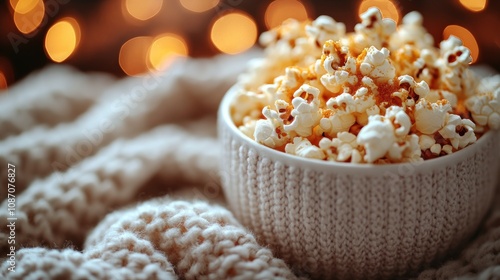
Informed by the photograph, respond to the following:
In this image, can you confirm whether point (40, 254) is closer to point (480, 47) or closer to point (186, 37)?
point (186, 37)

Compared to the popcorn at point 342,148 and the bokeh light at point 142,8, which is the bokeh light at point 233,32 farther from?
the popcorn at point 342,148

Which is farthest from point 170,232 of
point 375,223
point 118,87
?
point 118,87

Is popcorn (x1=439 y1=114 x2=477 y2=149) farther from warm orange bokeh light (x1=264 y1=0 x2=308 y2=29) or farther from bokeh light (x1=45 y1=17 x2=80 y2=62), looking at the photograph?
bokeh light (x1=45 y1=17 x2=80 y2=62)

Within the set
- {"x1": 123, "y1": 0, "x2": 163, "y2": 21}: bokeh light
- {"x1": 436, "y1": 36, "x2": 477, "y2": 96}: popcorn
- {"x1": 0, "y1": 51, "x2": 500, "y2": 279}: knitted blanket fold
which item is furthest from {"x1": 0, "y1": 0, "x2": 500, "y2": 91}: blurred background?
{"x1": 436, "y1": 36, "x2": 477, "y2": 96}: popcorn

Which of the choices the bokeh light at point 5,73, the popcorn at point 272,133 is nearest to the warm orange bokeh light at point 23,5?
the bokeh light at point 5,73

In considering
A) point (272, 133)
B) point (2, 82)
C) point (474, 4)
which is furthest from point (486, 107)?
point (2, 82)

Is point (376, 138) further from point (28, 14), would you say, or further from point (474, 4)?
point (28, 14)

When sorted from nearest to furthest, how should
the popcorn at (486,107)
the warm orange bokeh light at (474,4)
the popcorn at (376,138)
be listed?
the popcorn at (376,138)
the popcorn at (486,107)
the warm orange bokeh light at (474,4)
